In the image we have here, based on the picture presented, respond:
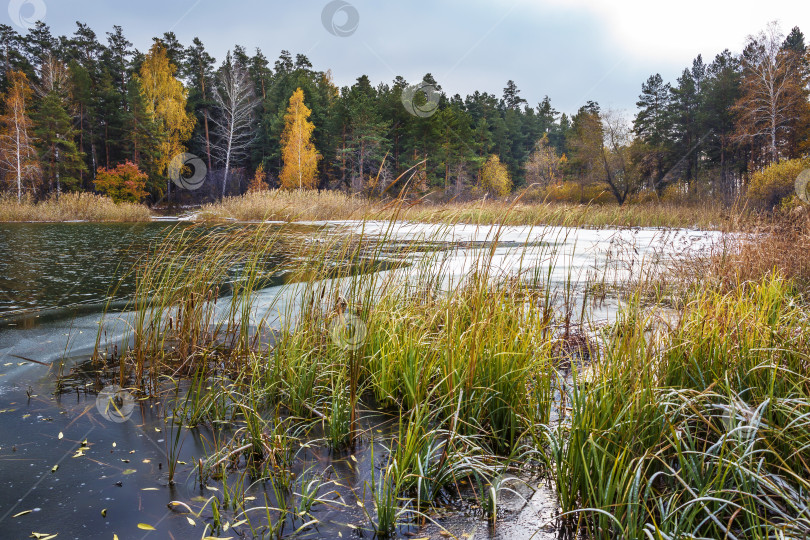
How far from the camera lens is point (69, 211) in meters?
21.0

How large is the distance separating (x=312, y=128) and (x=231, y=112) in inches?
227

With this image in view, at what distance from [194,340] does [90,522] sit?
58.6 inches

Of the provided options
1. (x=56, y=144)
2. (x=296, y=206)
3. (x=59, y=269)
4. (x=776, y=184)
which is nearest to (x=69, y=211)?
(x=296, y=206)

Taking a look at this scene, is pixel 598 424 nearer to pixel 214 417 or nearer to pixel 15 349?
pixel 214 417

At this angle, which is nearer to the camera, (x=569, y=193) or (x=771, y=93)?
(x=771, y=93)

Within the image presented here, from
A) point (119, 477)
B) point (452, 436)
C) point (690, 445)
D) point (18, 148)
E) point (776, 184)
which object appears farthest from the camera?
point (18, 148)

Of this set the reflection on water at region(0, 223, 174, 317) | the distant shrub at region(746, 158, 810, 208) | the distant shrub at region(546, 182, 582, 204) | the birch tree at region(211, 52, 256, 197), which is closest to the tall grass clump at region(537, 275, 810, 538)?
the reflection on water at region(0, 223, 174, 317)

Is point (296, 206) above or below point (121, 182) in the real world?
below

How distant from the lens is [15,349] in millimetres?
3648

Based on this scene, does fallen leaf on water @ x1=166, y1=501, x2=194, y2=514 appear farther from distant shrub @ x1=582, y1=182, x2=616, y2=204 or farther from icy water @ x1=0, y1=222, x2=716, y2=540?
distant shrub @ x1=582, y1=182, x2=616, y2=204

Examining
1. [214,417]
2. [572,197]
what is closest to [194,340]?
[214,417]

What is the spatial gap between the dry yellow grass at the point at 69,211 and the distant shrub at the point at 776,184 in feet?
84.3

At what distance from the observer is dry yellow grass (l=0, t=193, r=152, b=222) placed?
20.0m

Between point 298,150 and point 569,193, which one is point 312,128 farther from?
point 569,193
